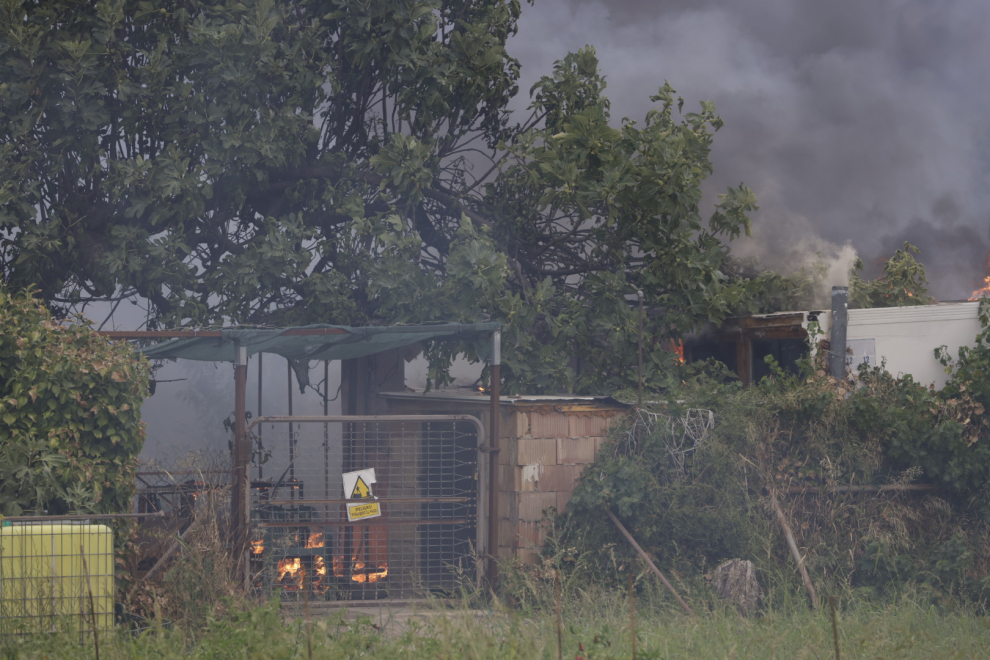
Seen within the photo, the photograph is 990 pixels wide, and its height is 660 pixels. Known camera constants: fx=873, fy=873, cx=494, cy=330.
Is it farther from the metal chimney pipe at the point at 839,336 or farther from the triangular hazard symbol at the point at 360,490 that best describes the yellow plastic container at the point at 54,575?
the metal chimney pipe at the point at 839,336

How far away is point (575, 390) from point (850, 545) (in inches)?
163

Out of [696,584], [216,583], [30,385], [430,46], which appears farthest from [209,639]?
[430,46]

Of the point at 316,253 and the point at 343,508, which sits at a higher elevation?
the point at 316,253

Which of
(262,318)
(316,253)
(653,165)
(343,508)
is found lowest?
(343,508)

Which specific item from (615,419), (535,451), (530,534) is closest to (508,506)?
(530,534)

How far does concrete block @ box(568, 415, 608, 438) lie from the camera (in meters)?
8.94

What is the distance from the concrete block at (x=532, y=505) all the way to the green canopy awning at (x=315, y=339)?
1.46 m

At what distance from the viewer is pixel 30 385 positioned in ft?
21.9

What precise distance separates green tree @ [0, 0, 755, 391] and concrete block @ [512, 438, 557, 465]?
7.44ft

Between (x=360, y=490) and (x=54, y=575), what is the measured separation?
2858mm

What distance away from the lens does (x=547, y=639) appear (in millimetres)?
5766

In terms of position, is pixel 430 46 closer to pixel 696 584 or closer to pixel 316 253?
pixel 316 253

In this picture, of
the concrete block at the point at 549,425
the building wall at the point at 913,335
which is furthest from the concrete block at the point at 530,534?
the building wall at the point at 913,335

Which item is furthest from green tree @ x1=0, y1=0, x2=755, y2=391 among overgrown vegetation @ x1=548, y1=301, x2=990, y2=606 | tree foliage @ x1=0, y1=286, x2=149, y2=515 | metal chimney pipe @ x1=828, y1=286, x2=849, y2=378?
tree foliage @ x1=0, y1=286, x2=149, y2=515
